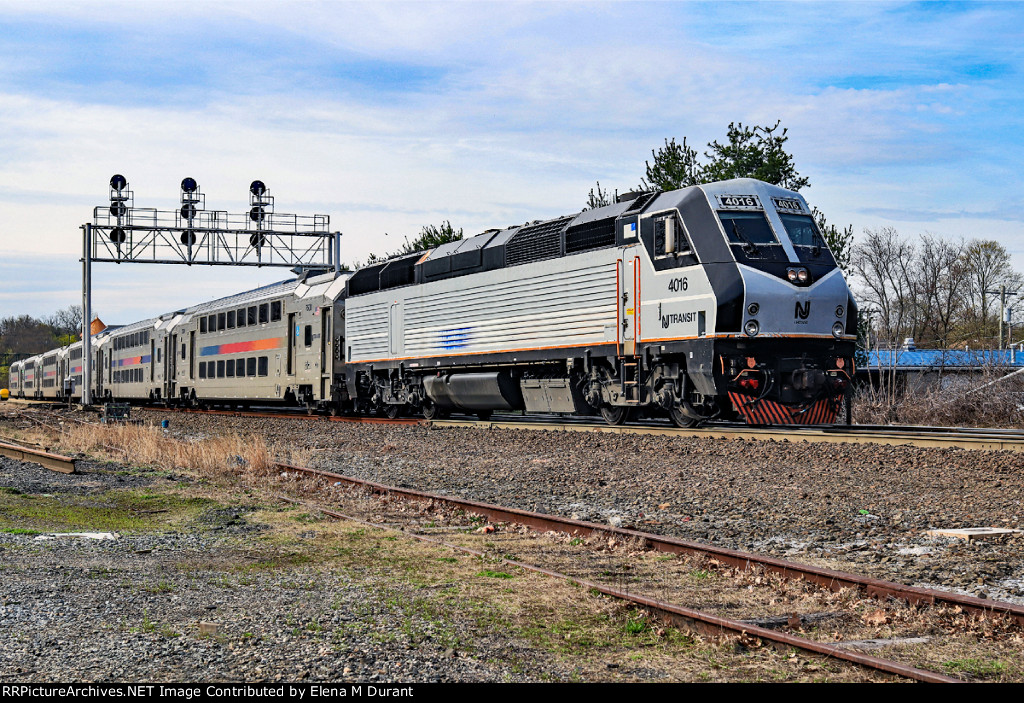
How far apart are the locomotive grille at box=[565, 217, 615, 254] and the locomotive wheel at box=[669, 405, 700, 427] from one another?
3.10 metres

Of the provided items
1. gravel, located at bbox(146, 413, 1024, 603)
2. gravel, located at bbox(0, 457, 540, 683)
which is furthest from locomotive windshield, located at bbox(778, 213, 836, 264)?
gravel, located at bbox(0, 457, 540, 683)

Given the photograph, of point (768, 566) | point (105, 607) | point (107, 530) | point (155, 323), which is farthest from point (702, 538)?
point (155, 323)

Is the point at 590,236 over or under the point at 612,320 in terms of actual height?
over

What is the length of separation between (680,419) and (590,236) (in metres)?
3.81

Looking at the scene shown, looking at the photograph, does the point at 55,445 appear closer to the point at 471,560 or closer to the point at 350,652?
the point at 471,560

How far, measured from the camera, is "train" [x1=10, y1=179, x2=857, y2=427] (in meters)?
15.0

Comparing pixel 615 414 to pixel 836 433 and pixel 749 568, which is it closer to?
pixel 836 433

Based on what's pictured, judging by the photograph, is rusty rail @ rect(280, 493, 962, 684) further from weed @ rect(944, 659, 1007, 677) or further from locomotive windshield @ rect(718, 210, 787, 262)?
locomotive windshield @ rect(718, 210, 787, 262)

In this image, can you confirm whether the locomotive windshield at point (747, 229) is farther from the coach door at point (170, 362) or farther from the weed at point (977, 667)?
the coach door at point (170, 362)

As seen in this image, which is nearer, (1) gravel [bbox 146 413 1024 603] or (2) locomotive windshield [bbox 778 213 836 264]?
(1) gravel [bbox 146 413 1024 603]

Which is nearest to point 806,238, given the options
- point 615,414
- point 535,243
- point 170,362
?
point 615,414

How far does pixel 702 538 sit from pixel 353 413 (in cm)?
1955

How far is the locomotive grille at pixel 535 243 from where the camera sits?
18484 mm

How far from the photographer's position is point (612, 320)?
16844 millimetres
